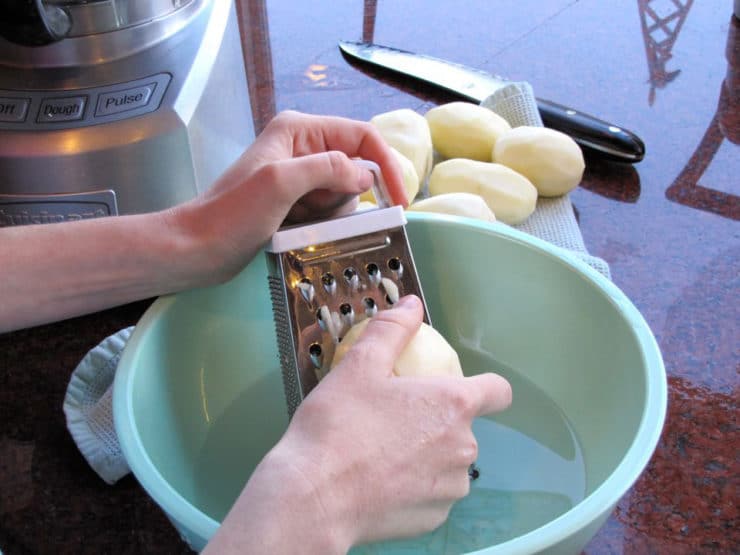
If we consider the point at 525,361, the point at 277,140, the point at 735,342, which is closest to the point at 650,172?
the point at 735,342

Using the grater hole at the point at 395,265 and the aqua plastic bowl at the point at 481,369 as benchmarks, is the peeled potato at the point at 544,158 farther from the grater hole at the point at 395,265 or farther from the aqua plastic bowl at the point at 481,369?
the grater hole at the point at 395,265

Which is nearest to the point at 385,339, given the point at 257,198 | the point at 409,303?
the point at 409,303

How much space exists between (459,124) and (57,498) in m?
0.67

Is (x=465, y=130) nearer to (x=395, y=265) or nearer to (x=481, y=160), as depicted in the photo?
(x=481, y=160)

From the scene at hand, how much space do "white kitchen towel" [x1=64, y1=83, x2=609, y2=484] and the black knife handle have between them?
12 cm

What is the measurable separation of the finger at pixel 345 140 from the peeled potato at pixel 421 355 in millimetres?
192

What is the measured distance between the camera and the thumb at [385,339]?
1.67 feet

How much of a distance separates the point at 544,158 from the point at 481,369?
1.12 ft

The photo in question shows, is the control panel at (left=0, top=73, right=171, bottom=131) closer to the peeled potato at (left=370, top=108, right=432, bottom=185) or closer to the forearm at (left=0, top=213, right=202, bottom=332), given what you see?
the forearm at (left=0, top=213, right=202, bottom=332)

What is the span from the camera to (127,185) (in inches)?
31.9

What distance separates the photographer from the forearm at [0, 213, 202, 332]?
659 millimetres

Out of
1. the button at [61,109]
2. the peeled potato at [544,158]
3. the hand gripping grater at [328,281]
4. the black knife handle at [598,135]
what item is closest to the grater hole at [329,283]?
the hand gripping grater at [328,281]

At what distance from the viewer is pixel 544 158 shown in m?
0.99

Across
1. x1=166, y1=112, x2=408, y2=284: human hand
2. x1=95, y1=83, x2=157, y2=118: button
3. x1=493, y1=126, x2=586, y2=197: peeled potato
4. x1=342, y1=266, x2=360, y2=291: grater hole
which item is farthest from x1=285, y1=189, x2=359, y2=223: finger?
x1=493, y1=126, x2=586, y2=197: peeled potato
